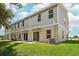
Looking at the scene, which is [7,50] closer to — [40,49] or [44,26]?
[40,49]

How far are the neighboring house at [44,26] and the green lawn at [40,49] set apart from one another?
0.13 m

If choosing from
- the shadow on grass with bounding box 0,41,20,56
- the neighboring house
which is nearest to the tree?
the neighboring house

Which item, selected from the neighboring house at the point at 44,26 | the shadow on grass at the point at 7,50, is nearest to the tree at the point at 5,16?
the neighboring house at the point at 44,26

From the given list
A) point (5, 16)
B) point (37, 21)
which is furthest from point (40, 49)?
point (5, 16)

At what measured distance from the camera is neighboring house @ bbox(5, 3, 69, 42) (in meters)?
4.15

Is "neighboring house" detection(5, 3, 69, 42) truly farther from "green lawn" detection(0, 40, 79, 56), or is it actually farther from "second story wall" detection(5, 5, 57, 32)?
"green lawn" detection(0, 40, 79, 56)

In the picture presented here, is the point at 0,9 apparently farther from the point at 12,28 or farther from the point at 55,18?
the point at 55,18

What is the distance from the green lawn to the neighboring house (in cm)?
13

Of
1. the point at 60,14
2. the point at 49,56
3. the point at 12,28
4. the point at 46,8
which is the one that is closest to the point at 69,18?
the point at 60,14

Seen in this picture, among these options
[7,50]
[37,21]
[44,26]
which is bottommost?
[7,50]

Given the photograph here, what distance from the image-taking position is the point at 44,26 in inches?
166

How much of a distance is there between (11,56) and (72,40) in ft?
3.81

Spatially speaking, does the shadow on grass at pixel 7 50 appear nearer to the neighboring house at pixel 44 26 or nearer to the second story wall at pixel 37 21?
the neighboring house at pixel 44 26

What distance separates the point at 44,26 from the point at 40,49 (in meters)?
0.44
